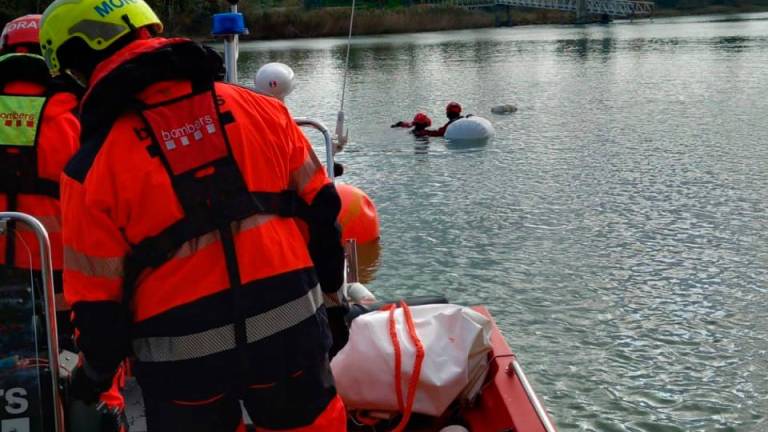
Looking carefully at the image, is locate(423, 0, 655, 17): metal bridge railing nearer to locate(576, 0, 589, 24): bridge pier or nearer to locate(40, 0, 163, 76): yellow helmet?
locate(576, 0, 589, 24): bridge pier

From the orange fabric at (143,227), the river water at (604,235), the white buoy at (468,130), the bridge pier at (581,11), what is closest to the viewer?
the orange fabric at (143,227)

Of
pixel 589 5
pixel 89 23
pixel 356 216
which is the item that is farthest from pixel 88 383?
pixel 589 5

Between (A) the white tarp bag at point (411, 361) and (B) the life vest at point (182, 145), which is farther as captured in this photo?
(A) the white tarp bag at point (411, 361)

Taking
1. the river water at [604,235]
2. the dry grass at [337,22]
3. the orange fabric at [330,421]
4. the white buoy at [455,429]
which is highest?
the dry grass at [337,22]

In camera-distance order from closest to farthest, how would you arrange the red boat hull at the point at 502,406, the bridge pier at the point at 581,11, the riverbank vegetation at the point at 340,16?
1. the red boat hull at the point at 502,406
2. the riverbank vegetation at the point at 340,16
3. the bridge pier at the point at 581,11

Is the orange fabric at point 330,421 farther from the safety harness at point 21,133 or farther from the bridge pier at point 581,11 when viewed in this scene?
the bridge pier at point 581,11

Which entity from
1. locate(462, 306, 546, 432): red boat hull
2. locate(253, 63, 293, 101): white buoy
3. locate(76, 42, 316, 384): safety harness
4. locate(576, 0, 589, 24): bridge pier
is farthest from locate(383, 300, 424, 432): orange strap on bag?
locate(576, 0, 589, 24): bridge pier

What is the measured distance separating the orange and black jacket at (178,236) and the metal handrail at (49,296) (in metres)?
0.63

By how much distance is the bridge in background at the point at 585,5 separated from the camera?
68.8m

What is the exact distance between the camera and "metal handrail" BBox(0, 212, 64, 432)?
246cm

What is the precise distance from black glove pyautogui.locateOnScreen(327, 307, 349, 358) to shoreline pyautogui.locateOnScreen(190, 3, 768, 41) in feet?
159

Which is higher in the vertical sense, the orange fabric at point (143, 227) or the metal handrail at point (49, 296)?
the orange fabric at point (143, 227)

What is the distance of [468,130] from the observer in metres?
13.4

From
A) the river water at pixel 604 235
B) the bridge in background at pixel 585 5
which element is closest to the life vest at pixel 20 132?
the river water at pixel 604 235
